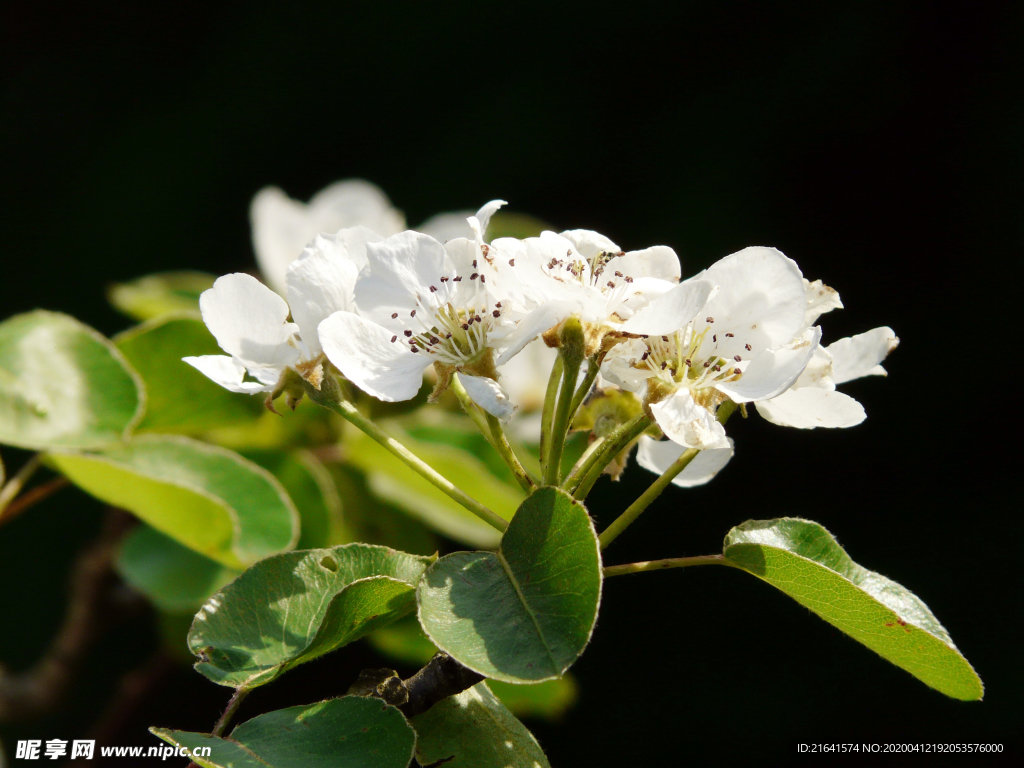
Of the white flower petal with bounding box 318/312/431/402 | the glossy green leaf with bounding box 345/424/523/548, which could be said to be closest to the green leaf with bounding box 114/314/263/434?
the glossy green leaf with bounding box 345/424/523/548

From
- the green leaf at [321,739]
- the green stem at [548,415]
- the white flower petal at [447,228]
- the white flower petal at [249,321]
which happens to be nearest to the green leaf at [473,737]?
the green leaf at [321,739]

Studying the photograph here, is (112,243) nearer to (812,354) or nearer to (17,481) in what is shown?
(17,481)

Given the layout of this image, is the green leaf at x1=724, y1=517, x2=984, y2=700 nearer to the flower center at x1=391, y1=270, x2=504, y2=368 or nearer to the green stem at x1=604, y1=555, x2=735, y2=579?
the green stem at x1=604, y1=555, x2=735, y2=579

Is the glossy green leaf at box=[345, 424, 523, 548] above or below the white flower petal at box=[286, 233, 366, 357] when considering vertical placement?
below

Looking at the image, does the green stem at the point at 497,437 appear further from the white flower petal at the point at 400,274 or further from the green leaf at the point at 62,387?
the green leaf at the point at 62,387

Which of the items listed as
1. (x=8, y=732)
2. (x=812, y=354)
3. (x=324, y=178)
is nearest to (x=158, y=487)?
(x=812, y=354)

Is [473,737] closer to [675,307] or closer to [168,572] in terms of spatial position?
[675,307]

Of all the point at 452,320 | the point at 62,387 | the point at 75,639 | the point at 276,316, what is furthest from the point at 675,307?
the point at 75,639
